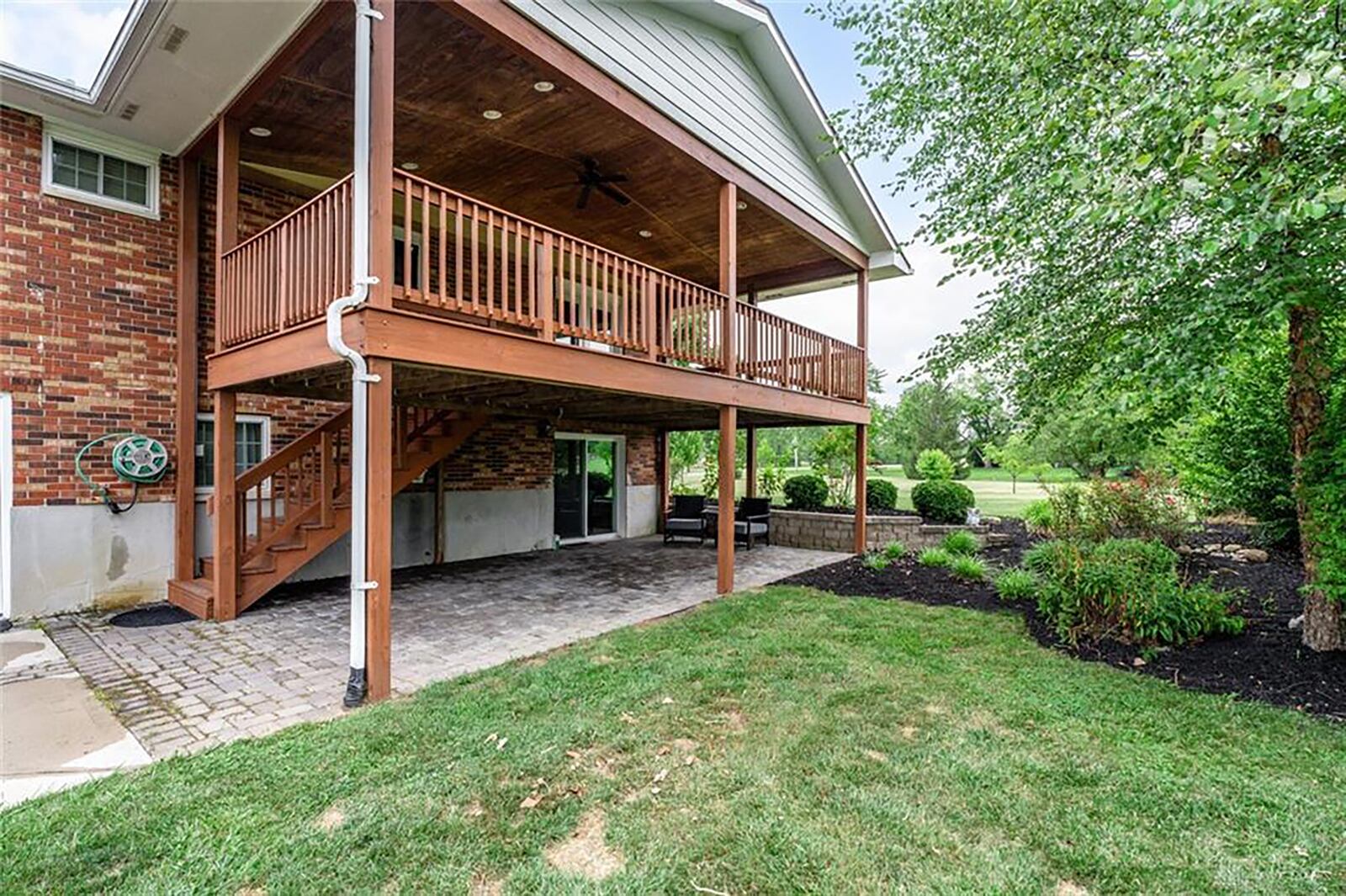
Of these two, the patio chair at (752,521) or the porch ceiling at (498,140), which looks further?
the patio chair at (752,521)

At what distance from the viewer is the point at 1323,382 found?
191 inches

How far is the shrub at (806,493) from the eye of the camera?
1343cm

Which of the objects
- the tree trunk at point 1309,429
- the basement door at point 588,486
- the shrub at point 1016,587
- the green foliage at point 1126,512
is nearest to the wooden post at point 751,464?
the basement door at point 588,486

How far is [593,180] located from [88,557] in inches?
267

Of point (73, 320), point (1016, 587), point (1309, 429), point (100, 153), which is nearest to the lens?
point (1309, 429)

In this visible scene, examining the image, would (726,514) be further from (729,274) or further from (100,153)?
(100,153)

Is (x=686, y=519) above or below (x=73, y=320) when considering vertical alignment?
below

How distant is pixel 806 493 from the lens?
13.4 meters

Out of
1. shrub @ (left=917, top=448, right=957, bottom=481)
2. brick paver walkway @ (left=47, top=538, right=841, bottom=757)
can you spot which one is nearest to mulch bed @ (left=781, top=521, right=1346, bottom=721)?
brick paver walkway @ (left=47, top=538, right=841, bottom=757)

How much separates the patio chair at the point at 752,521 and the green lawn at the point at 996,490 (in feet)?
12.8

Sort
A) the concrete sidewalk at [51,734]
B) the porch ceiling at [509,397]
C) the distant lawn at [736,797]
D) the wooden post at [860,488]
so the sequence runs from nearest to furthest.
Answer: the distant lawn at [736,797] < the concrete sidewalk at [51,734] < the porch ceiling at [509,397] < the wooden post at [860,488]

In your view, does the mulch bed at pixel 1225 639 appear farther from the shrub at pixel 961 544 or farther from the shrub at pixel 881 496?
the shrub at pixel 881 496

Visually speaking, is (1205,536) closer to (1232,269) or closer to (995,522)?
(995,522)

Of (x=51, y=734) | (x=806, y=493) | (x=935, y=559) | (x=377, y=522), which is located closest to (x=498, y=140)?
(x=377, y=522)
